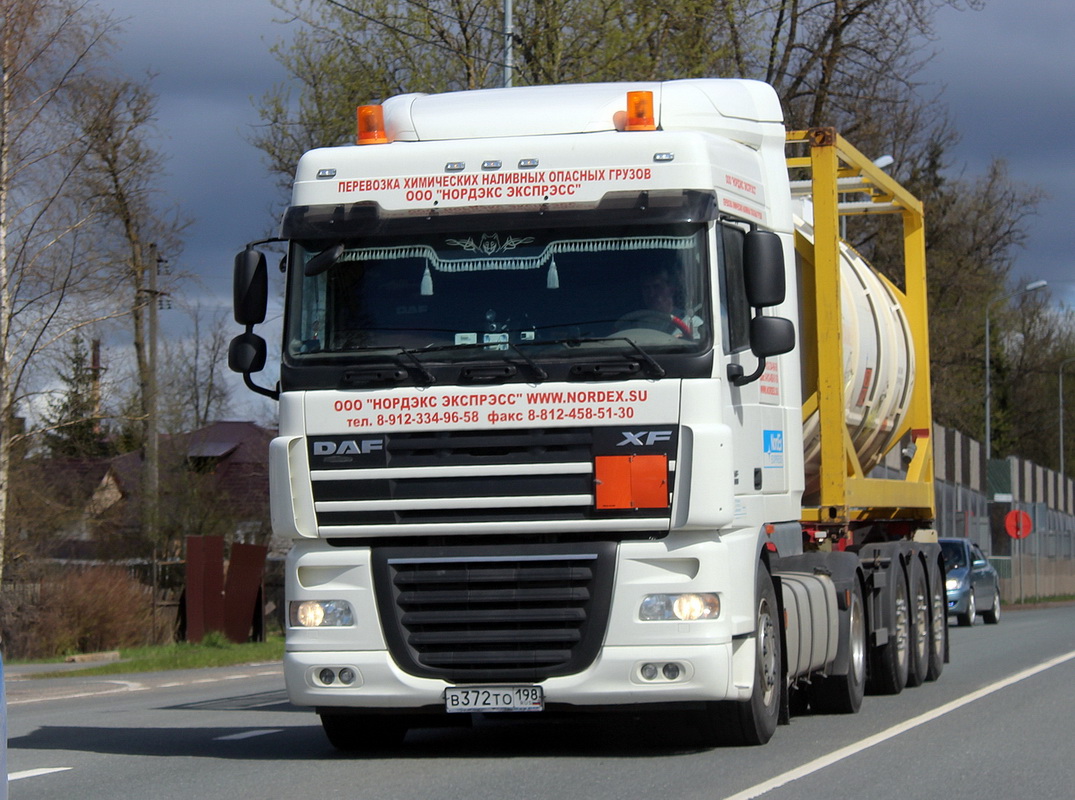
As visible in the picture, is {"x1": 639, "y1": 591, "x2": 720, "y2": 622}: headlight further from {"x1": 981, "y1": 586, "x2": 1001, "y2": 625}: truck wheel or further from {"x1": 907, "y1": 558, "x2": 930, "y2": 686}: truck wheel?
{"x1": 981, "y1": 586, "x2": 1001, "y2": 625}: truck wheel

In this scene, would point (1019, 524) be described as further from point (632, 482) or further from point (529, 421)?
point (529, 421)

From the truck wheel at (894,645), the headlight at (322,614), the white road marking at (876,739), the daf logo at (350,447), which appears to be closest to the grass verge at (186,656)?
the truck wheel at (894,645)

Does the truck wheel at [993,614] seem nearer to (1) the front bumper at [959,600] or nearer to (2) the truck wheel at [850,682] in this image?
(1) the front bumper at [959,600]

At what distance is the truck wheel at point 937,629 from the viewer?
15492 mm

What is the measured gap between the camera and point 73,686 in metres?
18.0

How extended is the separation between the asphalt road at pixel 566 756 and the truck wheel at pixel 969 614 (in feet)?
52.4

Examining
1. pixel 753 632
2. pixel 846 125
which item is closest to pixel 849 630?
pixel 753 632

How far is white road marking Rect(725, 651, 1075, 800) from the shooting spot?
27.1ft

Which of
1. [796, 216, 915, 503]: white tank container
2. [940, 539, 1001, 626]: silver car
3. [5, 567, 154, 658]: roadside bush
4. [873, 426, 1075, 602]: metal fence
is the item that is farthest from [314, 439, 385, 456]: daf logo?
[873, 426, 1075, 602]: metal fence

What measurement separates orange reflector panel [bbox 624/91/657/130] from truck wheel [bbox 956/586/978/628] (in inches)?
878

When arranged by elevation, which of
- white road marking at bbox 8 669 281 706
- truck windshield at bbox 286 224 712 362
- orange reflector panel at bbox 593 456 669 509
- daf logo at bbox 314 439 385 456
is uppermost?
truck windshield at bbox 286 224 712 362

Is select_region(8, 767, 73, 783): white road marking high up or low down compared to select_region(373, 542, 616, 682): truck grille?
down

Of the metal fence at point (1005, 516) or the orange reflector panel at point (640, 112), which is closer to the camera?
the orange reflector panel at point (640, 112)

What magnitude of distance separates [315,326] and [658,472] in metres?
2.04
